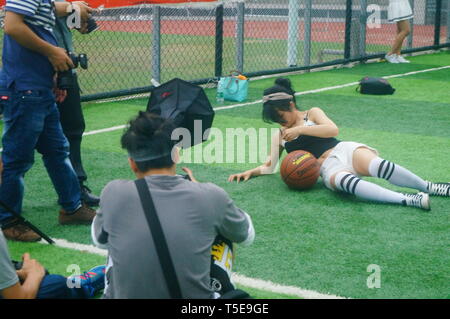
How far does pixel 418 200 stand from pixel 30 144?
2837 millimetres

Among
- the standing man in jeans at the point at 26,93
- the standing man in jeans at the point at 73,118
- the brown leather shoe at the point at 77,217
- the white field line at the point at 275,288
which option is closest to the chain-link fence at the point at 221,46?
the standing man in jeans at the point at 73,118

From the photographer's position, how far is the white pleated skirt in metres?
15.2

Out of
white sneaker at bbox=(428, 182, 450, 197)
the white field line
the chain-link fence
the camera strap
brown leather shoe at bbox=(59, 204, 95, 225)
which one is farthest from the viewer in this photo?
the chain-link fence

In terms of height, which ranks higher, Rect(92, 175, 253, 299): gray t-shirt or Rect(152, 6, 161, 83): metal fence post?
Rect(152, 6, 161, 83): metal fence post

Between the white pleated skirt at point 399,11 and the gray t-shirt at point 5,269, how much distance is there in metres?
13.2

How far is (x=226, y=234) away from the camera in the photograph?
3.26 metres

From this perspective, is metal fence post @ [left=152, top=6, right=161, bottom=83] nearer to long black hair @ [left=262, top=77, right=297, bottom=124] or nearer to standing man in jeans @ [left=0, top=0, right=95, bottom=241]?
long black hair @ [left=262, top=77, right=297, bottom=124]

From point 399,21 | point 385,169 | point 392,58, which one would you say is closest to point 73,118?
Result: point 385,169

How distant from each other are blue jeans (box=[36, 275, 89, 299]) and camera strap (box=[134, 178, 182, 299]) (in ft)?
3.29

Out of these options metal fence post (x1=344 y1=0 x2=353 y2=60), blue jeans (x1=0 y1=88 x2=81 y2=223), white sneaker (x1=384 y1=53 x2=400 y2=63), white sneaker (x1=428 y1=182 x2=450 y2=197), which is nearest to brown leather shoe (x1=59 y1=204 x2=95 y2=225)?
blue jeans (x1=0 y1=88 x2=81 y2=223)

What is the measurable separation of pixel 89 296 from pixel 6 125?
152 centimetres

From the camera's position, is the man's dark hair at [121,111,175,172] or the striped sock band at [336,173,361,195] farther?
the striped sock band at [336,173,361,195]

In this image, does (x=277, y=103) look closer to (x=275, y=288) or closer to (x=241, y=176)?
(x=241, y=176)
